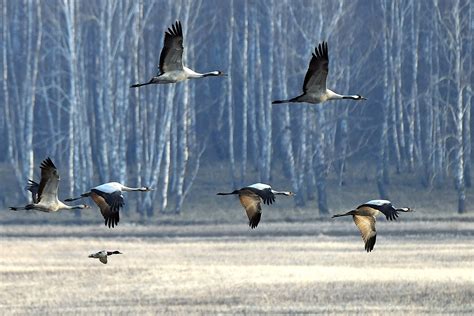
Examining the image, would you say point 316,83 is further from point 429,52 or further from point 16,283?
point 429,52

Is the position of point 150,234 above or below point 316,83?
below

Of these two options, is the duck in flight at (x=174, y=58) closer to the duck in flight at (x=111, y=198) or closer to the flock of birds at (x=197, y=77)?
the flock of birds at (x=197, y=77)

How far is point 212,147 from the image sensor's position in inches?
2112

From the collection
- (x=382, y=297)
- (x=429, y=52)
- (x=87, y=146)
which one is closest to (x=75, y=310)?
(x=382, y=297)

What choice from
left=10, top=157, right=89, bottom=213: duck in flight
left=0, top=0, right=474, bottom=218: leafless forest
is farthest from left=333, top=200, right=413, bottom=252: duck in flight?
left=0, top=0, right=474, bottom=218: leafless forest

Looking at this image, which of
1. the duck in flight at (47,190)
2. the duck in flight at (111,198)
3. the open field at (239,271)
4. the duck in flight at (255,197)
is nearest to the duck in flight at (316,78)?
the duck in flight at (255,197)

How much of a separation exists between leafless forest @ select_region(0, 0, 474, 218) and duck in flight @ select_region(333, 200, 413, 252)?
91.0ft

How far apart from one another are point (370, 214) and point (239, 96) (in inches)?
1733

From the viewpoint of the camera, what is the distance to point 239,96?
5516cm

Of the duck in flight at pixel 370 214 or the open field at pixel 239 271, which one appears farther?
the open field at pixel 239 271

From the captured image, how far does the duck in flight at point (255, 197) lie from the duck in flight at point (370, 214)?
569mm

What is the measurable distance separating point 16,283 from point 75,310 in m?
3.67

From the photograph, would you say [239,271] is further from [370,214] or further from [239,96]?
[239,96]

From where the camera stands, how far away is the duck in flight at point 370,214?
9767 mm
